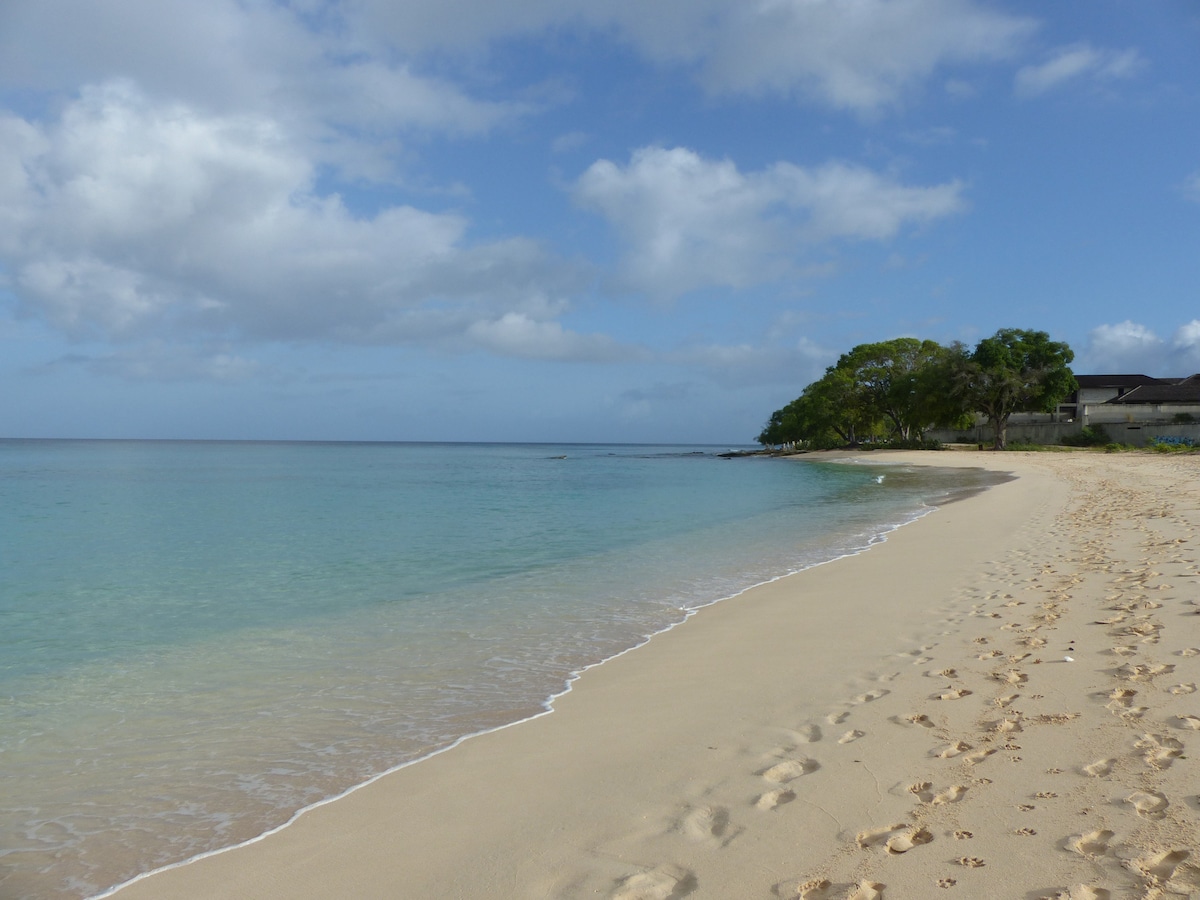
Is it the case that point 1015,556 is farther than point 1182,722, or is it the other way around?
point 1015,556

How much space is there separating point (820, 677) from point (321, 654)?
196 inches

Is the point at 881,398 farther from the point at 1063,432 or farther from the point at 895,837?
the point at 895,837

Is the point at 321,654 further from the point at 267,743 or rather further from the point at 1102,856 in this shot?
the point at 1102,856

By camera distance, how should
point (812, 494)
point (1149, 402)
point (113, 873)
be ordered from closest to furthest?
point (113, 873)
point (812, 494)
point (1149, 402)

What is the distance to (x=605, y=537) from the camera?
17.9 m

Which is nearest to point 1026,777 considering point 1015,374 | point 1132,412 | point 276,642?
point 276,642

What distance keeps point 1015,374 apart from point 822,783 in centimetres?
6345

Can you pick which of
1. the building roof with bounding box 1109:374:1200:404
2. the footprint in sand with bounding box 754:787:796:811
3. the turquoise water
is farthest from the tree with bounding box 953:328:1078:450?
the footprint in sand with bounding box 754:787:796:811

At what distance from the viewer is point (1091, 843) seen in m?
2.98

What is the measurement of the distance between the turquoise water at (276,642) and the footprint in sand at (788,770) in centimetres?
226

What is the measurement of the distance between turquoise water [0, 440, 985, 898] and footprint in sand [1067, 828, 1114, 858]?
3.70 metres

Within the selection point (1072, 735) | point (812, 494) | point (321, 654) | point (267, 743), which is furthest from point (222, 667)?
point (812, 494)

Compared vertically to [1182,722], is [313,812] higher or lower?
lower

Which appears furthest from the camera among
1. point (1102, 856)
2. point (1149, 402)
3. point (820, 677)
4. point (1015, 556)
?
point (1149, 402)
